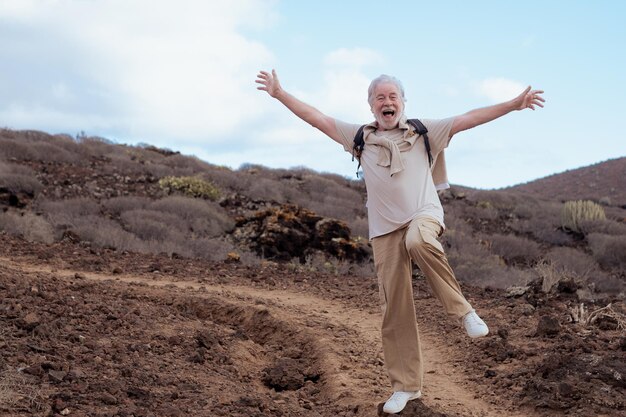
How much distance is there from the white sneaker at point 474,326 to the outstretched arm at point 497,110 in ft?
4.02

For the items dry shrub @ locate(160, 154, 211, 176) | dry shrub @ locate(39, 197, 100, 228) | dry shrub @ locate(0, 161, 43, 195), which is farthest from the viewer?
dry shrub @ locate(160, 154, 211, 176)

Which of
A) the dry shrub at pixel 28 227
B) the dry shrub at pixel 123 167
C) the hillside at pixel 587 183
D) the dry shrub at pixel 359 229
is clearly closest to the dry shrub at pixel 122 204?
the dry shrub at pixel 28 227

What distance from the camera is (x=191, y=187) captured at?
18297 mm

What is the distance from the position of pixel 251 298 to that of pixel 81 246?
14.4 feet

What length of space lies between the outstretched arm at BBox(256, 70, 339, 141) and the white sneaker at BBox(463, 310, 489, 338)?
1.61 metres

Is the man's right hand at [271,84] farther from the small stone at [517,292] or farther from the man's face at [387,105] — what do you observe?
the small stone at [517,292]

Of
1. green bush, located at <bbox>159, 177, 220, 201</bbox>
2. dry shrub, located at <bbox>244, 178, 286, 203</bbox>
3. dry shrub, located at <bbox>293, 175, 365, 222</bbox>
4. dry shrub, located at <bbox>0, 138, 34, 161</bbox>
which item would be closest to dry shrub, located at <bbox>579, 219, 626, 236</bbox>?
dry shrub, located at <bbox>293, 175, 365, 222</bbox>

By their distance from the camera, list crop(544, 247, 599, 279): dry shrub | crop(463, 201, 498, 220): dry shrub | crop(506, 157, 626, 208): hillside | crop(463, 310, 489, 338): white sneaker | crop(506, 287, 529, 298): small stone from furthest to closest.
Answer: crop(506, 157, 626, 208): hillside → crop(463, 201, 498, 220): dry shrub → crop(544, 247, 599, 279): dry shrub → crop(506, 287, 529, 298): small stone → crop(463, 310, 489, 338): white sneaker

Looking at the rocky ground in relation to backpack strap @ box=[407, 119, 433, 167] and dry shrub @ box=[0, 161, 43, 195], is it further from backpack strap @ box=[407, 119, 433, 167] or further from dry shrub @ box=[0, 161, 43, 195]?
dry shrub @ box=[0, 161, 43, 195]

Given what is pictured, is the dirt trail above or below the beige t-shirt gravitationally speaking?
below

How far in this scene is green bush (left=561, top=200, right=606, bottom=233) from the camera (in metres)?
21.7

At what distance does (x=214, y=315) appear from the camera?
7.66m

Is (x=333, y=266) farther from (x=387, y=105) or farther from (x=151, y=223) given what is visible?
(x=387, y=105)

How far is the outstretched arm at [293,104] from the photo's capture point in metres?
4.76
